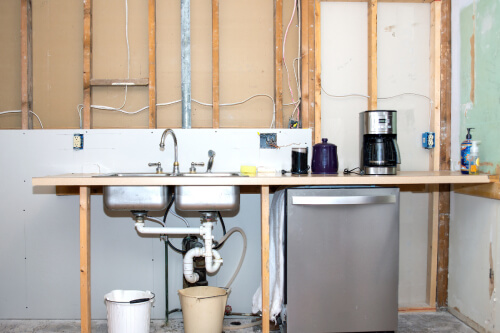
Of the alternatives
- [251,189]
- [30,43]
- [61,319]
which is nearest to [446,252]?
[251,189]

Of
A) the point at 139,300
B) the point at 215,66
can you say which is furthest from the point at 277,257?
the point at 215,66

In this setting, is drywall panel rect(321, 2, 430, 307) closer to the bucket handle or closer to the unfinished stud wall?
the unfinished stud wall

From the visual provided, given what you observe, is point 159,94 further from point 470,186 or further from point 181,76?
point 470,186

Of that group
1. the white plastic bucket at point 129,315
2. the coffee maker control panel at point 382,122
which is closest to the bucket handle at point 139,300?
the white plastic bucket at point 129,315

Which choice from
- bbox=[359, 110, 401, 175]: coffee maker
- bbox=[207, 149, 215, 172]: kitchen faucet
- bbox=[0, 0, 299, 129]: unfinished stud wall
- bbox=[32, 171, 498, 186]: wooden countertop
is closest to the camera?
bbox=[32, 171, 498, 186]: wooden countertop

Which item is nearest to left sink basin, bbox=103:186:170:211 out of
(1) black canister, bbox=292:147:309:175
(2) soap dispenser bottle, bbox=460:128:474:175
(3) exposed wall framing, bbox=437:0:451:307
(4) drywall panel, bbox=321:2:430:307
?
(1) black canister, bbox=292:147:309:175

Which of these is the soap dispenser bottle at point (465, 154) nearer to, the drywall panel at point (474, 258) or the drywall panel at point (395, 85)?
the drywall panel at point (474, 258)

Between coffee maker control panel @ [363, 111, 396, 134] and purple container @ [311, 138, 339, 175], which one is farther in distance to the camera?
purple container @ [311, 138, 339, 175]

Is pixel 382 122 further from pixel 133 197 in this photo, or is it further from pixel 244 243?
pixel 133 197

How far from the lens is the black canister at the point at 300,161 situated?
249 cm

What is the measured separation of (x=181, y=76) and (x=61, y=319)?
177 centimetres

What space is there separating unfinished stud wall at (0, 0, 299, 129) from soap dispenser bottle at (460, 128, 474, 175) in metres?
1.11

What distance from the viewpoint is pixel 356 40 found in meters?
2.83

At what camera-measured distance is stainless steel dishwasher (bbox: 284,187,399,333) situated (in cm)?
221
